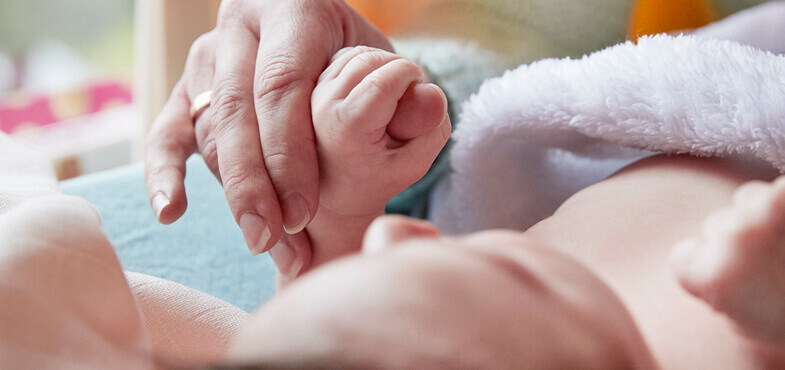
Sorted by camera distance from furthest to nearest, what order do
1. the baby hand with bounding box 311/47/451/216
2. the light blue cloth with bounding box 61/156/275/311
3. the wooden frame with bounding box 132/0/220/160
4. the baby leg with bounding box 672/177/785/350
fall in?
1. the wooden frame with bounding box 132/0/220/160
2. the light blue cloth with bounding box 61/156/275/311
3. the baby hand with bounding box 311/47/451/216
4. the baby leg with bounding box 672/177/785/350

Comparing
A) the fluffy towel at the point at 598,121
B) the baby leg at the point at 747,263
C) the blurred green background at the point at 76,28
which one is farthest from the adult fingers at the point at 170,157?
the blurred green background at the point at 76,28

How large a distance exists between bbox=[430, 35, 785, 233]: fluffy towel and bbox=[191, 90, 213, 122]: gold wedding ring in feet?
0.70


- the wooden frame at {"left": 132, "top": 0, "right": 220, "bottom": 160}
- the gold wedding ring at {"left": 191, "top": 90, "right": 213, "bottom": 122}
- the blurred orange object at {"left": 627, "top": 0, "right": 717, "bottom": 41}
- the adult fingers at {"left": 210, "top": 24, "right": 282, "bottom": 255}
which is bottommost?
the wooden frame at {"left": 132, "top": 0, "right": 220, "bottom": 160}

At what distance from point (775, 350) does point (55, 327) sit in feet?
1.06

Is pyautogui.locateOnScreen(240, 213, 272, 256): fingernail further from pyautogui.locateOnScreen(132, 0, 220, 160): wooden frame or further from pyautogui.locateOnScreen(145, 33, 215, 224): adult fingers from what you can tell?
pyautogui.locateOnScreen(132, 0, 220, 160): wooden frame

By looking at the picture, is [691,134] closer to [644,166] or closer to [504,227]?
[644,166]

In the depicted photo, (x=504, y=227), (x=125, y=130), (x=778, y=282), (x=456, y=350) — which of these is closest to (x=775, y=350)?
(x=778, y=282)

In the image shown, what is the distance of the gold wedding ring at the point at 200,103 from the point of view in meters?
0.60

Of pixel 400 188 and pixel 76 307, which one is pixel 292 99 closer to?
pixel 400 188

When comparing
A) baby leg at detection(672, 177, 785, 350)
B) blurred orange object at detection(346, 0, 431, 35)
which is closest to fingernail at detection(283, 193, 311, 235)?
baby leg at detection(672, 177, 785, 350)

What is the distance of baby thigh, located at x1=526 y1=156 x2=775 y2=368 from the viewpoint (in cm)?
33

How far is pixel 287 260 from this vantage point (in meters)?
0.53

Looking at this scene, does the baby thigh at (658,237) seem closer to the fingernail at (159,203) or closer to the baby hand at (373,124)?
the baby hand at (373,124)

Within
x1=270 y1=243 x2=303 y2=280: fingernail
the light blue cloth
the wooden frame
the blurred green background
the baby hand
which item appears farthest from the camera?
the blurred green background
